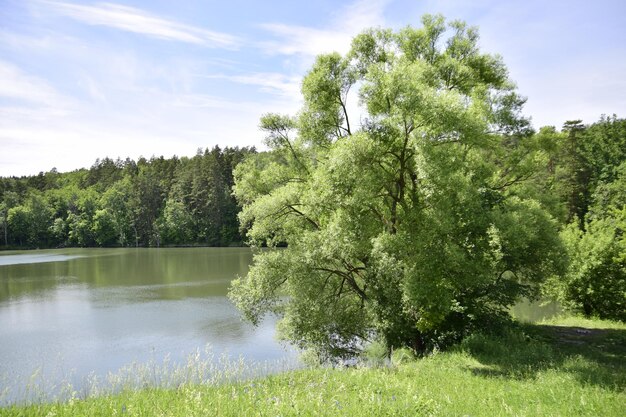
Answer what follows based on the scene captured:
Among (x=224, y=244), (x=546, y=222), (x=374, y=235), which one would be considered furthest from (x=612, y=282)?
(x=224, y=244)

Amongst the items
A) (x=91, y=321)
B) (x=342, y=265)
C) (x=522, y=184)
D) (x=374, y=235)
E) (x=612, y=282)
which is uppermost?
(x=522, y=184)

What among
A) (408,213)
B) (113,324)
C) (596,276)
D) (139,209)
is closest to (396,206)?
(408,213)

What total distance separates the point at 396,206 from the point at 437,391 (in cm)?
811

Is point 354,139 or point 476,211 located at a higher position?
point 354,139

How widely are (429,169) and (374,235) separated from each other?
3.55 meters

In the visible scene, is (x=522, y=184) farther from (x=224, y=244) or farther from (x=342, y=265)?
(x=224, y=244)

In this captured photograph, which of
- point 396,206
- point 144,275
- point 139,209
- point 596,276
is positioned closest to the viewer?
point 396,206

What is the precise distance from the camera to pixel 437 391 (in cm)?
829

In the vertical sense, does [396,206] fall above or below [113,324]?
above

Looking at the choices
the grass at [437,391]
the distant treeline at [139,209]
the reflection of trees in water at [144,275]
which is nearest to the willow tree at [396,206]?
the grass at [437,391]

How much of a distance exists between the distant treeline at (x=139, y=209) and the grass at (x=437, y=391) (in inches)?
2985

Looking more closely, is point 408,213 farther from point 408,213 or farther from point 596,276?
point 596,276

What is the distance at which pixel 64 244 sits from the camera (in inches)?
4188

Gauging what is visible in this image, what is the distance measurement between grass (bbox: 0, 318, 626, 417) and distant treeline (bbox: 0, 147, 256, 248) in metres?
75.8
